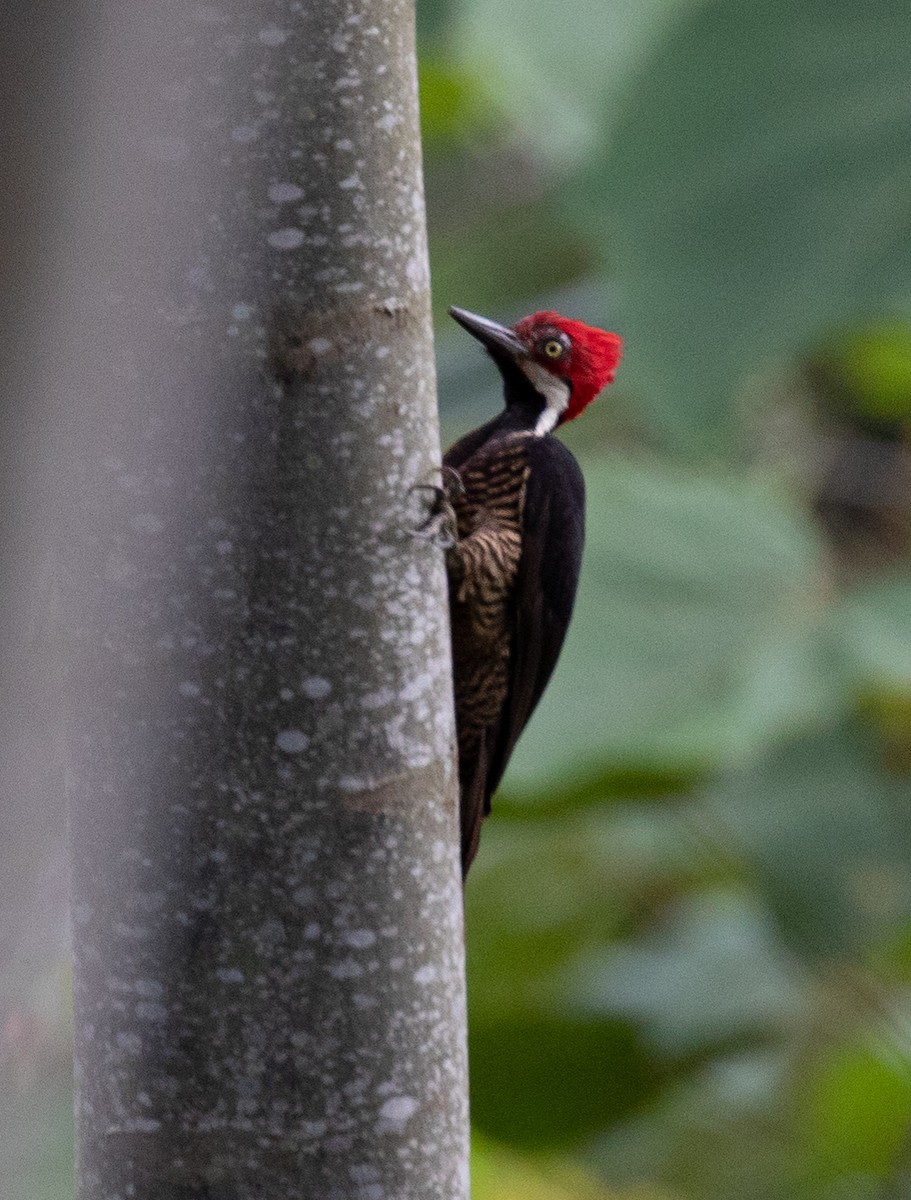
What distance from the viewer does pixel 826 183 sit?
4098 mm

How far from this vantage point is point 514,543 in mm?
2307

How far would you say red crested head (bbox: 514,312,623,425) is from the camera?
96.4 inches

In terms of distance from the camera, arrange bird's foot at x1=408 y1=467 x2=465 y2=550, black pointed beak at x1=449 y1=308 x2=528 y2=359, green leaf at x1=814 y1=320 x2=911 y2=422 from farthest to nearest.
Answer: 1. green leaf at x1=814 y1=320 x2=911 y2=422
2. black pointed beak at x1=449 y1=308 x2=528 y2=359
3. bird's foot at x1=408 y1=467 x2=465 y2=550

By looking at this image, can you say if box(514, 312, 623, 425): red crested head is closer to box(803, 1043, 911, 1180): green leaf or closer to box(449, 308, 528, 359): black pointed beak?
box(449, 308, 528, 359): black pointed beak

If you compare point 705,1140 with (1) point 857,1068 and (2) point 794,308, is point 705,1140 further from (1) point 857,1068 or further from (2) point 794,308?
(2) point 794,308

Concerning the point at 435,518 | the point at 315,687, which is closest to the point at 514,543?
the point at 435,518

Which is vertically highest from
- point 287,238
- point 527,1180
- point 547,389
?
point 287,238

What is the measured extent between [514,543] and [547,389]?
284mm

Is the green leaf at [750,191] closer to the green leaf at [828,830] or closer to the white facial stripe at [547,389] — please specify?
the green leaf at [828,830]

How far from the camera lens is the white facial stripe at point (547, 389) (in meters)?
2.46

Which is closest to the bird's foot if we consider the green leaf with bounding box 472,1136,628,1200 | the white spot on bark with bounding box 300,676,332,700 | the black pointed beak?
the white spot on bark with bounding box 300,676,332,700

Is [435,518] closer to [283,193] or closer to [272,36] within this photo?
[283,193]

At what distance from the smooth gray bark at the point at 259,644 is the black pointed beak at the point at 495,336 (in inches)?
34.0

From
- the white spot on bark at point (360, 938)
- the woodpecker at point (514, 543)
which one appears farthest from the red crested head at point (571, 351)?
the white spot on bark at point (360, 938)
